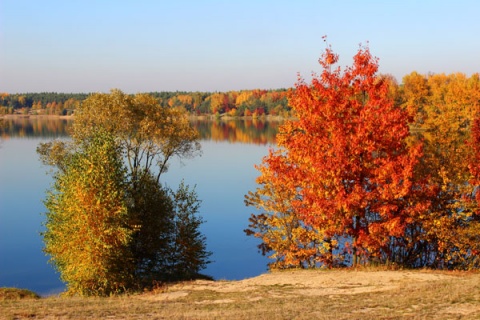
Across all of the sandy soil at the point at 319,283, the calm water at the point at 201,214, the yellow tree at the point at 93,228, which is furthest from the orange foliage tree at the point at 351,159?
the calm water at the point at 201,214

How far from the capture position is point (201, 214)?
5334cm

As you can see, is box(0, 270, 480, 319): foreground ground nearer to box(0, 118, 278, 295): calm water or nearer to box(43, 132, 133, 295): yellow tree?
box(43, 132, 133, 295): yellow tree

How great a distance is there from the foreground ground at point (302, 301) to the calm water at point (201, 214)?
1198 centimetres

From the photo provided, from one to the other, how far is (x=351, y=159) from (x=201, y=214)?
28864mm

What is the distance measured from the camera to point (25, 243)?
4509cm

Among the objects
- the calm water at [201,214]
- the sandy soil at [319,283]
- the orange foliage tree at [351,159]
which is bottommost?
the calm water at [201,214]

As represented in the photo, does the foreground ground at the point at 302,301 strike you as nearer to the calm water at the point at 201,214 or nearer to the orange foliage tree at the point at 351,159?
the orange foliage tree at the point at 351,159

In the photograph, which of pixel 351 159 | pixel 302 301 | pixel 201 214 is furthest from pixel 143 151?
pixel 302 301

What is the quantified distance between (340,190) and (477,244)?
974 centimetres

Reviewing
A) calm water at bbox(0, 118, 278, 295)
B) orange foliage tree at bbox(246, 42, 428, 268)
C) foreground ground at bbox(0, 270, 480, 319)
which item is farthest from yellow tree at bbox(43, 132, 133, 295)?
orange foliage tree at bbox(246, 42, 428, 268)

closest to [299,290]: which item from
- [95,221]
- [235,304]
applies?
[235,304]

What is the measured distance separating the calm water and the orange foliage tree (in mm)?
12825

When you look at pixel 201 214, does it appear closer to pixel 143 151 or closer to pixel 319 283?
pixel 143 151

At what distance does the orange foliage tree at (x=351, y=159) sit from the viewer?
2656cm
